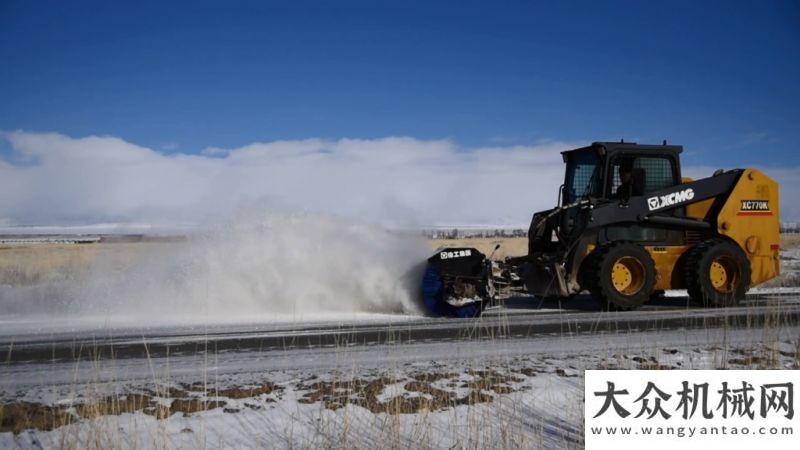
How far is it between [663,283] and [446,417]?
8.23m

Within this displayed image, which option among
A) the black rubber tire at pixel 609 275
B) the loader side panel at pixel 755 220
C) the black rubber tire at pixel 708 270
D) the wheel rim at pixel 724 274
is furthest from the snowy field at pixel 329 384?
the loader side panel at pixel 755 220

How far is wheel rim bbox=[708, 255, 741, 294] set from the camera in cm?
1123

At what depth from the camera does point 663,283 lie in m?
11.2

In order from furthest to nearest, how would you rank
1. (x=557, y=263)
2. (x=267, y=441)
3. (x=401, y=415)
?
(x=557, y=263) → (x=401, y=415) → (x=267, y=441)

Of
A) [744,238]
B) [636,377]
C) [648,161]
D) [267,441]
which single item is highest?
[648,161]

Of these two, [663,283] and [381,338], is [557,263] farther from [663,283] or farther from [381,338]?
[381,338]

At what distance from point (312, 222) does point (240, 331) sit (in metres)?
3.21

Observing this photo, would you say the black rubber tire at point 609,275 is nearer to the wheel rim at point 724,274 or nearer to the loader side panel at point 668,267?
the loader side panel at point 668,267

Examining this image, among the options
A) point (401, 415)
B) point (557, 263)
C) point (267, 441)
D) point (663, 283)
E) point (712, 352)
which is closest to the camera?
point (267, 441)

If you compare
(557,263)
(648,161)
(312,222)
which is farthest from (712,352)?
(312,222)

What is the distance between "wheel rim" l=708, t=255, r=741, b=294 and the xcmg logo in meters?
1.39

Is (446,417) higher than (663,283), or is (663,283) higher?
(663,283)

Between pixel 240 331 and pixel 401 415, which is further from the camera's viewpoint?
pixel 240 331

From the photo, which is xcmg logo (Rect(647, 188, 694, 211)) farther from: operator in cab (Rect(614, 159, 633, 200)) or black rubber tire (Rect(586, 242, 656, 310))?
black rubber tire (Rect(586, 242, 656, 310))
